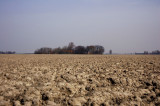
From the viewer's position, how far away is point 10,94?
4.02 metres

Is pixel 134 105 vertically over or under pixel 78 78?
under

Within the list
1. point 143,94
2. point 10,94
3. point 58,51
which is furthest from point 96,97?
point 58,51

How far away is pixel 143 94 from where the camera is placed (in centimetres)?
431

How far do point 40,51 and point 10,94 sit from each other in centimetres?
10592

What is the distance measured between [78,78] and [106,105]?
2263 mm

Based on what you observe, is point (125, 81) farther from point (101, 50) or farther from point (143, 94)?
point (101, 50)

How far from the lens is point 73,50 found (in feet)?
367

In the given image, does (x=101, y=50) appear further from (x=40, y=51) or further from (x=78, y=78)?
(x=78, y=78)

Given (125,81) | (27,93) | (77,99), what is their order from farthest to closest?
(125,81)
(27,93)
(77,99)

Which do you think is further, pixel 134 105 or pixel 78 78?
pixel 78 78

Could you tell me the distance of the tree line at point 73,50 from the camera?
103 m

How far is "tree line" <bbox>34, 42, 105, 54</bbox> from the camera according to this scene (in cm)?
10306

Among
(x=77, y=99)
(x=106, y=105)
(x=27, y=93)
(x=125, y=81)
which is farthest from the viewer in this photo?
(x=125, y=81)

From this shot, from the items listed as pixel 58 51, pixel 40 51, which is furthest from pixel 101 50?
pixel 40 51
